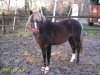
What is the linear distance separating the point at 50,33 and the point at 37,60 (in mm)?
1290

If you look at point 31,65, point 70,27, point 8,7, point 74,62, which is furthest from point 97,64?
point 8,7

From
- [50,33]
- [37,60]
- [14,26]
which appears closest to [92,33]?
[14,26]

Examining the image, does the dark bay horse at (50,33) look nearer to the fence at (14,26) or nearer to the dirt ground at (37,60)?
the dirt ground at (37,60)

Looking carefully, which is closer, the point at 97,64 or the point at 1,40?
the point at 97,64

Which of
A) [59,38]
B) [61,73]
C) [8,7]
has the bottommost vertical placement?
[61,73]

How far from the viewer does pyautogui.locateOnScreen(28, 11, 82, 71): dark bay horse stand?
4.87m

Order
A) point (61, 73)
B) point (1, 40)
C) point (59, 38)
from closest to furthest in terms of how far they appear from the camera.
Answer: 1. point (61, 73)
2. point (59, 38)
3. point (1, 40)

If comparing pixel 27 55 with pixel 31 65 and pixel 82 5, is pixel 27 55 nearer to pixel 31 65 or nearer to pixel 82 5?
pixel 31 65

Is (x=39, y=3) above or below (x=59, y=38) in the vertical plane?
above

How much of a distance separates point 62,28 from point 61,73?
120cm

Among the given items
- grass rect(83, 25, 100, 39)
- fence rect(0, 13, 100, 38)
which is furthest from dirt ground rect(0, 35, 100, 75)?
fence rect(0, 13, 100, 38)

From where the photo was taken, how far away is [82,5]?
2239 centimetres

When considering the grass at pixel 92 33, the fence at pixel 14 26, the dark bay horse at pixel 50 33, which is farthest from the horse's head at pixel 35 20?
the grass at pixel 92 33

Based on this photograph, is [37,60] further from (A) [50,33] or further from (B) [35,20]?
(B) [35,20]
